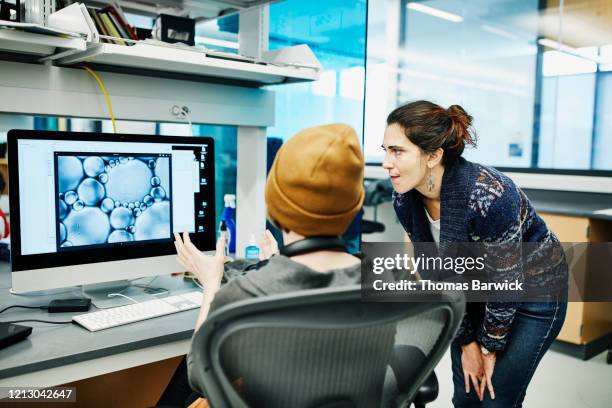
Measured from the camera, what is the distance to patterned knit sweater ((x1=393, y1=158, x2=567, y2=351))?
1.38m

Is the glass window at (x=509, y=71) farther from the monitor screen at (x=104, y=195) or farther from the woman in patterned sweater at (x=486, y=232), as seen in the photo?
the monitor screen at (x=104, y=195)

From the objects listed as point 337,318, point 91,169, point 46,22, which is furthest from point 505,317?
point 46,22

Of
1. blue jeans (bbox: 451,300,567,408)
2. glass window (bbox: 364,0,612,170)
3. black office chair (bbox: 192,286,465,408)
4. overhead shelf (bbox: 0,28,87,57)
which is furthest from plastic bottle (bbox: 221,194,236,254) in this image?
glass window (bbox: 364,0,612,170)

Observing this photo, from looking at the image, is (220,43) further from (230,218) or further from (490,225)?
(490,225)

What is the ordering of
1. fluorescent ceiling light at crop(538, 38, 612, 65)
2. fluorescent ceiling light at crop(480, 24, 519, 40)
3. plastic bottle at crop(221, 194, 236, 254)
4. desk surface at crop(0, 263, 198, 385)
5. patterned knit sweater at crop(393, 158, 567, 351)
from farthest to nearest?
1. fluorescent ceiling light at crop(480, 24, 519, 40)
2. fluorescent ceiling light at crop(538, 38, 612, 65)
3. plastic bottle at crop(221, 194, 236, 254)
4. patterned knit sweater at crop(393, 158, 567, 351)
5. desk surface at crop(0, 263, 198, 385)

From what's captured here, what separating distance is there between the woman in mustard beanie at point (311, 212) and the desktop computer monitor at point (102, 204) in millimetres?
648

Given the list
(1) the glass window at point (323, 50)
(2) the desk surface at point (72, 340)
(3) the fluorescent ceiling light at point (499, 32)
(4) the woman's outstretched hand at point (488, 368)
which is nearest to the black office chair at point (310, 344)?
(2) the desk surface at point (72, 340)

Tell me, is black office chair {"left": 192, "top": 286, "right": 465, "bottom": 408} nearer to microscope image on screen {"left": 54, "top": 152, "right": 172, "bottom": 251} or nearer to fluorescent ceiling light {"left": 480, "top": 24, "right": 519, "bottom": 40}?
microscope image on screen {"left": 54, "top": 152, "right": 172, "bottom": 251}

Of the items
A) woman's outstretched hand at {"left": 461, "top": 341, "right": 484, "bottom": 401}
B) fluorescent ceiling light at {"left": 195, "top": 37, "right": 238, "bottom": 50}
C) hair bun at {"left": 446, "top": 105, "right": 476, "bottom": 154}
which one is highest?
fluorescent ceiling light at {"left": 195, "top": 37, "right": 238, "bottom": 50}

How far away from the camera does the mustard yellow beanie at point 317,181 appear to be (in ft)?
2.94

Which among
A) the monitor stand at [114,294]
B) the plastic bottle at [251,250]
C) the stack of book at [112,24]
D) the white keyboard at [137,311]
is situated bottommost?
the monitor stand at [114,294]

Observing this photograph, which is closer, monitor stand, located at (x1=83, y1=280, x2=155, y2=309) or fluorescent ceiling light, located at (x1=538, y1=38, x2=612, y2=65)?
monitor stand, located at (x1=83, y1=280, x2=155, y2=309)

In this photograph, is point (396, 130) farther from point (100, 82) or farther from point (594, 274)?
point (594, 274)

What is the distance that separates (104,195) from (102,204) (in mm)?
25
